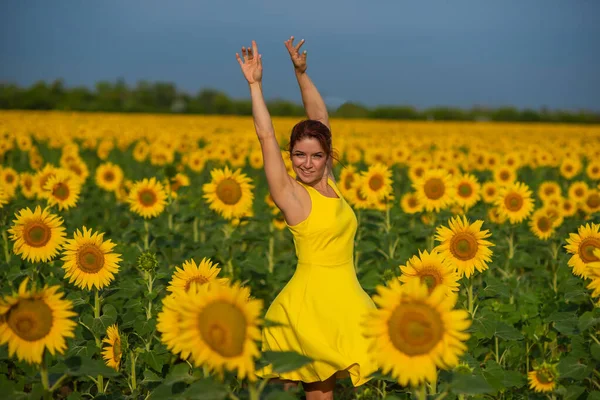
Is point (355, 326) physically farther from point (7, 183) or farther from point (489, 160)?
point (489, 160)

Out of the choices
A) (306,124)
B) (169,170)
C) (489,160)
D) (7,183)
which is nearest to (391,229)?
(169,170)

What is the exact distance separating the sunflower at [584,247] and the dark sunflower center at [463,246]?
67 cm

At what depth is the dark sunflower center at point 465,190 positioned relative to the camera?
23.4 feet

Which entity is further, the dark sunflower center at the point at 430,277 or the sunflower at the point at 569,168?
the sunflower at the point at 569,168

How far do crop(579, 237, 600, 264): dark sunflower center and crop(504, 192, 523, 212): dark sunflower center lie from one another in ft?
8.87

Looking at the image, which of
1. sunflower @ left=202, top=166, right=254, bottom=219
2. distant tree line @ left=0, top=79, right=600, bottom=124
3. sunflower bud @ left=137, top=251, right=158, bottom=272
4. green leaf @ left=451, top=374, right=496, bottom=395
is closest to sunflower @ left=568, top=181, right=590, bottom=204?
sunflower @ left=202, top=166, right=254, bottom=219

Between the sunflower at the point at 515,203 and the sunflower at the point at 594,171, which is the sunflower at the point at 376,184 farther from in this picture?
the sunflower at the point at 594,171

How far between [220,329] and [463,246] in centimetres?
223

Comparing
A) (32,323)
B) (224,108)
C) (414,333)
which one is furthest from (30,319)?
(224,108)

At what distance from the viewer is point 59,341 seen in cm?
264

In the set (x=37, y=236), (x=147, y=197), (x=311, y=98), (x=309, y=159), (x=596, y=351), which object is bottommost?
(x=596, y=351)

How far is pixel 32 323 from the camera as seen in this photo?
2.63m

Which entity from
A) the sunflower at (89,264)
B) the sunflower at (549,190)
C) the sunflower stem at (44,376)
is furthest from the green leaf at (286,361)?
the sunflower at (549,190)

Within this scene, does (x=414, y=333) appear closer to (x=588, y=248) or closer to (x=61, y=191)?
(x=588, y=248)
